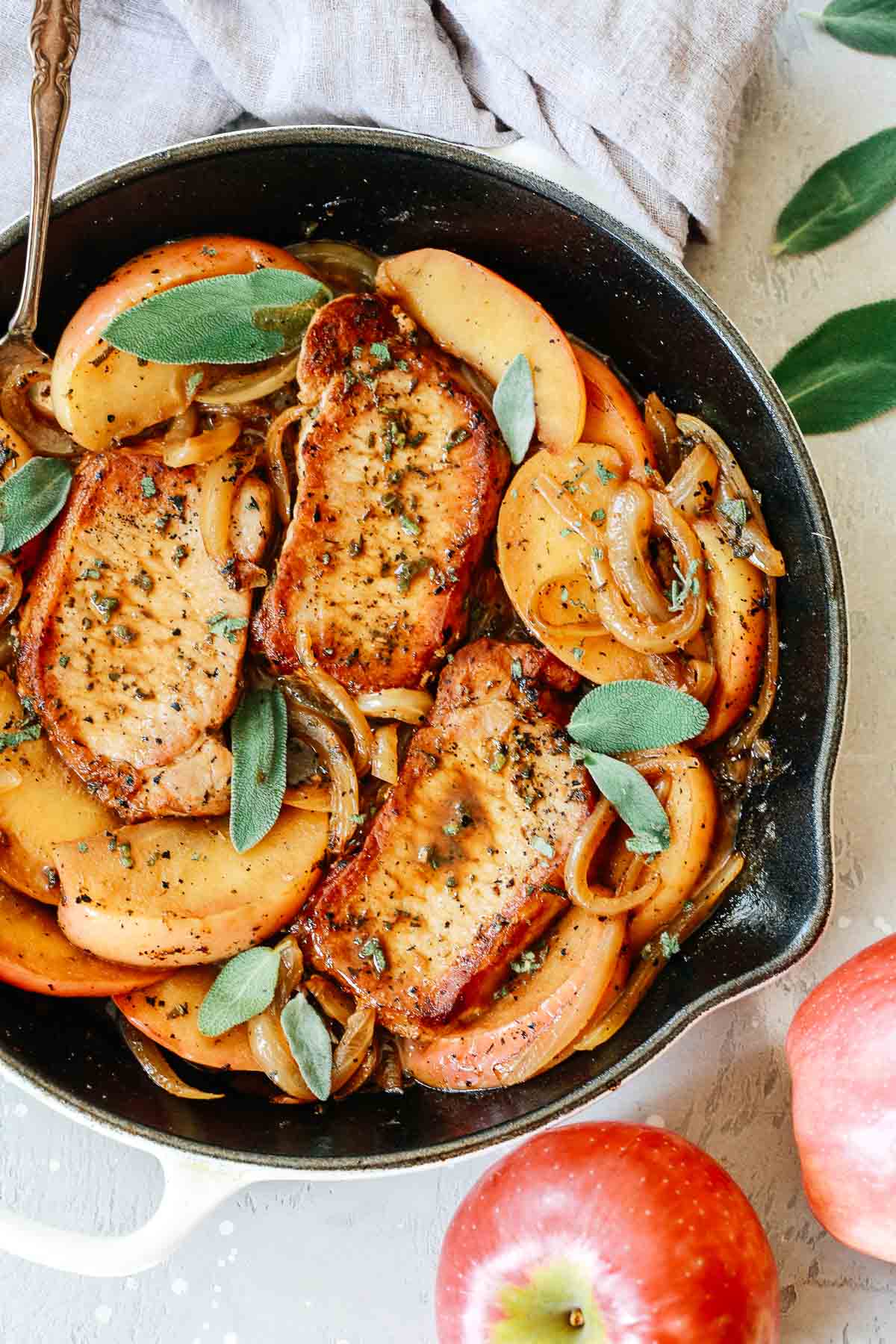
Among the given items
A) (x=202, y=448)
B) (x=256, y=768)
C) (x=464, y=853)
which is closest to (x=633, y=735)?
(x=464, y=853)

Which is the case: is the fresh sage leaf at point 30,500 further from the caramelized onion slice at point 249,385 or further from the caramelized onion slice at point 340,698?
the caramelized onion slice at point 340,698

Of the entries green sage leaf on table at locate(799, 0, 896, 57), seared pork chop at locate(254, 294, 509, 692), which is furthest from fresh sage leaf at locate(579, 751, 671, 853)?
green sage leaf on table at locate(799, 0, 896, 57)

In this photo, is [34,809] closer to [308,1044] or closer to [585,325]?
[308,1044]

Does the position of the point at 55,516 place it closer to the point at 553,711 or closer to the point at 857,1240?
the point at 553,711

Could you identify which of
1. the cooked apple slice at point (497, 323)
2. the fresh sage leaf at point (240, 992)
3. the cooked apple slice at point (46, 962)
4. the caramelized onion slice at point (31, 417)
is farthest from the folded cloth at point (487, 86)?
the fresh sage leaf at point (240, 992)

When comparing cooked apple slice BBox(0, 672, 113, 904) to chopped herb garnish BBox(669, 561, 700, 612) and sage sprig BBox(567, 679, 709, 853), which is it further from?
chopped herb garnish BBox(669, 561, 700, 612)

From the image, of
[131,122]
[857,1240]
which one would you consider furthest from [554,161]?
[857,1240]
